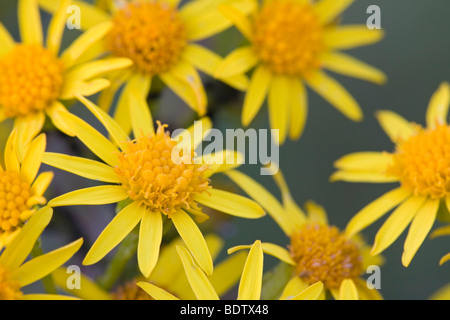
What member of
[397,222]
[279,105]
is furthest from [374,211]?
[279,105]

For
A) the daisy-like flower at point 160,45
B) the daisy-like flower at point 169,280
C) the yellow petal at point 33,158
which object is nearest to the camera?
the yellow petal at point 33,158

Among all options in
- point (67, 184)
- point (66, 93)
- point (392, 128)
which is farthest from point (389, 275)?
point (66, 93)

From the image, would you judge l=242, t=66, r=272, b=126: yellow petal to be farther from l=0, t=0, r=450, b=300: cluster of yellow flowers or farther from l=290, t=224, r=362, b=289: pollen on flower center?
l=290, t=224, r=362, b=289: pollen on flower center

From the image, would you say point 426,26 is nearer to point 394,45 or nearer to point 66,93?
point 394,45

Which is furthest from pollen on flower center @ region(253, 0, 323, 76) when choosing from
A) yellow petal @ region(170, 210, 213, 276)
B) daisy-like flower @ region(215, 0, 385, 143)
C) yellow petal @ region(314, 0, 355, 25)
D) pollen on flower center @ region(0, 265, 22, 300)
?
pollen on flower center @ region(0, 265, 22, 300)

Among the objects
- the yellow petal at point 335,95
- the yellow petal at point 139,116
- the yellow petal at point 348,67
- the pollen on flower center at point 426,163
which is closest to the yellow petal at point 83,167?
the yellow petal at point 139,116

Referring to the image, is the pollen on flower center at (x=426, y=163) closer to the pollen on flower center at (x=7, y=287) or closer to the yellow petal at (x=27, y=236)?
the yellow petal at (x=27, y=236)

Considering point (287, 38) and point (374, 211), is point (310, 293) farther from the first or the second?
point (287, 38)
